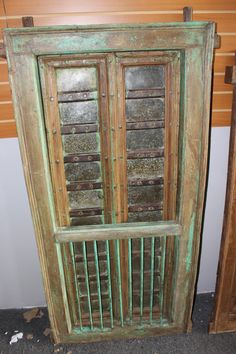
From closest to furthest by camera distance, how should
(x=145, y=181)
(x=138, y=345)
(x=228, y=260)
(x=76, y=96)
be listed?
(x=76, y=96)
(x=145, y=181)
(x=228, y=260)
(x=138, y=345)

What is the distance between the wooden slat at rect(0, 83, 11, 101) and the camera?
1.82 metres

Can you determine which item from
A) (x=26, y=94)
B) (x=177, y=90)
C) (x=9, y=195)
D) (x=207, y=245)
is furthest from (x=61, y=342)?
(x=177, y=90)

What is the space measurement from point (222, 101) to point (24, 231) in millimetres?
1785

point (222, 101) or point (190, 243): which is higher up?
point (222, 101)

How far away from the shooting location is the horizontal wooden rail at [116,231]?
1.81 meters

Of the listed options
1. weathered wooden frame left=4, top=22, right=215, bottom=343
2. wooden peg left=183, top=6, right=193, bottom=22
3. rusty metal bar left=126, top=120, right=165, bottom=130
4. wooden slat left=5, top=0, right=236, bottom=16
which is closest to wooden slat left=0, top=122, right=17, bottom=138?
weathered wooden frame left=4, top=22, right=215, bottom=343

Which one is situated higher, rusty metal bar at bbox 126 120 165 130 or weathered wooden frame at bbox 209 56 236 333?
rusty metal bar at bbox 126 120 165 130

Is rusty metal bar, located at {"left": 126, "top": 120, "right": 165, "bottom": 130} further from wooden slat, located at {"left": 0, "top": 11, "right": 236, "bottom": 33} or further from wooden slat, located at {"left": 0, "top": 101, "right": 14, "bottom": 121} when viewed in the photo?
wooden slat, located at {"left": 0, "top": 101, "right": 14, "bottom": 121}

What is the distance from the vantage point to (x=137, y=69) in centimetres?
155

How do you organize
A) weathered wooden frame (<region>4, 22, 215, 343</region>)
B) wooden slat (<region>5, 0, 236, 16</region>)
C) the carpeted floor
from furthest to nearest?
the carpeted floor < wooden slat (<region>5, 0, 236, 16</region>) < weathered wooden frame (<region>4, 22, 215, 343</region>)

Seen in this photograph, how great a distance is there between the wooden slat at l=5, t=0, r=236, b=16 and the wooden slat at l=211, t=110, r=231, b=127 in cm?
65

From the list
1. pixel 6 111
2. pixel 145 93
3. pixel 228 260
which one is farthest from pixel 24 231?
pixel 228 260

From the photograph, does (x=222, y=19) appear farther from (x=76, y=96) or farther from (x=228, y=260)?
(x=228, y=260)

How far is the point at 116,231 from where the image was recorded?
5.99 ft
